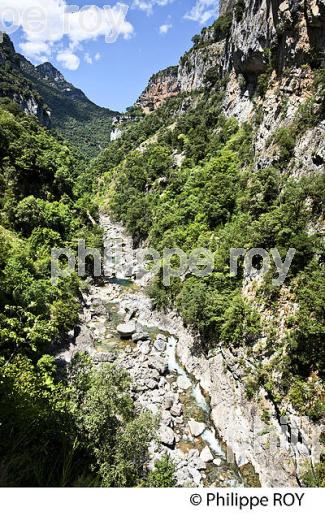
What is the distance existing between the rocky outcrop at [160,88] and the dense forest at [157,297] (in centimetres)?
7761

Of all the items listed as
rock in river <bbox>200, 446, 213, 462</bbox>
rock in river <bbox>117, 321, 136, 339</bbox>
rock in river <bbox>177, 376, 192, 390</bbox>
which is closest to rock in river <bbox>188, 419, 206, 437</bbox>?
rock in river <bbox>200, 446, 213, 462</bbox>

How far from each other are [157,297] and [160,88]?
106678 millimetres

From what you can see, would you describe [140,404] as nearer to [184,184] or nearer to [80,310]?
[80,310]

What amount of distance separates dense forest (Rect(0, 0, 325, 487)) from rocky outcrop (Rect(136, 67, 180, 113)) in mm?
77612

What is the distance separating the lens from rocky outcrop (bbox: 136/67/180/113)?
11288 cm

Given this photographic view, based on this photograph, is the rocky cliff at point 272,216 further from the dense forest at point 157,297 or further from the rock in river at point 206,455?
the rock in river at point 206,455

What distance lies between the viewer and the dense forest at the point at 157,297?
12.1m

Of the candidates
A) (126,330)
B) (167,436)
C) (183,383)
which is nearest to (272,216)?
(183,383)

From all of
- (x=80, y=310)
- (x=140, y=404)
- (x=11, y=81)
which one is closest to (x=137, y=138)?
(x=11, y=81)

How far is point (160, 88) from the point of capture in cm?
11525

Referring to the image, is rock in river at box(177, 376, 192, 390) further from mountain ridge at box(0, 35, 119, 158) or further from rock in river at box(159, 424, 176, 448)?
mountain ridge at box(0, 35, 119, 158)

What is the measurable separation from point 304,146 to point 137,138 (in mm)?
66405
